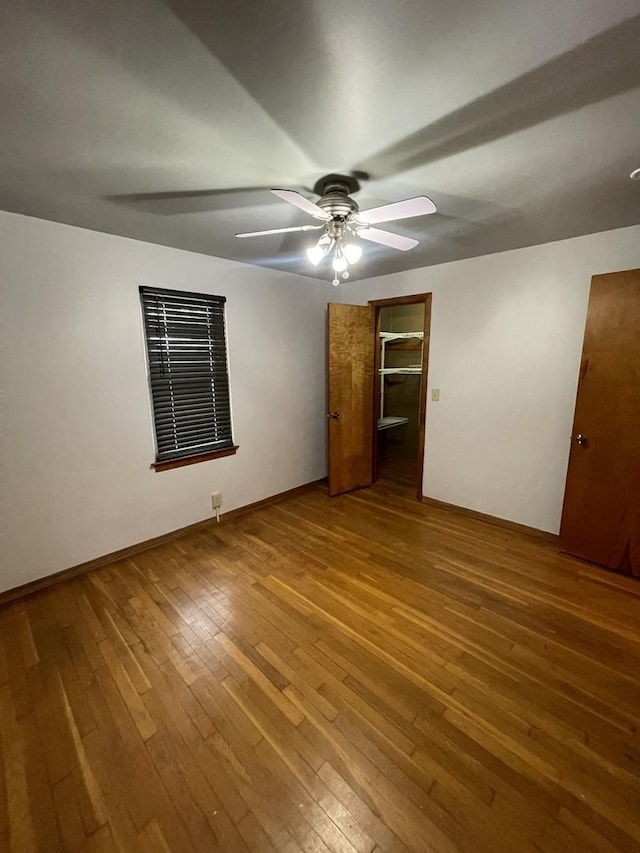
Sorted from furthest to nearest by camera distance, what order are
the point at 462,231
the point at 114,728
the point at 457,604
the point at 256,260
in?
the point at 256,260
the point at 462,231
the point at 457,604
the point at 114,728

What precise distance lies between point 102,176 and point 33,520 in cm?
207

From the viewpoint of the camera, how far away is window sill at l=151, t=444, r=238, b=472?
2724 mm

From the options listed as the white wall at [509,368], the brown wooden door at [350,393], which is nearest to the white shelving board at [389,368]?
the brown wooden door at [350,393]

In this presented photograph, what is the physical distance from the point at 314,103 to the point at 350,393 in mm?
2615

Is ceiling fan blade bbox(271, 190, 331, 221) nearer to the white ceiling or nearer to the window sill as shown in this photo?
the white ceiling

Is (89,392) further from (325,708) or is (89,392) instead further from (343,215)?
(325,708)

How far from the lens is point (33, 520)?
2.19 metres

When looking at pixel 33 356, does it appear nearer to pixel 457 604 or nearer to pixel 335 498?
pixel 335 498

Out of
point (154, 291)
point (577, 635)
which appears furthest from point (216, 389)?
point (577, 635)

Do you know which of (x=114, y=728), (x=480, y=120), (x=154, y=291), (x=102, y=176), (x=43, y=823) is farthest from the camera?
(x=154, y=291)

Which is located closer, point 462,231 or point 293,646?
point 293,646

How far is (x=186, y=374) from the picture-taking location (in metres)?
2.79

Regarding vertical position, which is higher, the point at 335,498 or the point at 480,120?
the point at 480,120

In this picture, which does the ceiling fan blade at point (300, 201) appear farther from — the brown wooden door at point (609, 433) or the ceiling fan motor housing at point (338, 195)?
the brown wooden door at point (609, 433)
